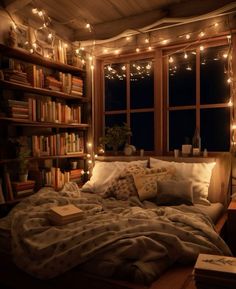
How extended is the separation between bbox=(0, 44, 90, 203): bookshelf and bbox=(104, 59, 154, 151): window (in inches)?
14.6

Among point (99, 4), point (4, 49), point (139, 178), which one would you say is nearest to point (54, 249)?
point (139, 178)

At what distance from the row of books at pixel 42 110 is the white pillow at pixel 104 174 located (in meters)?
0.82

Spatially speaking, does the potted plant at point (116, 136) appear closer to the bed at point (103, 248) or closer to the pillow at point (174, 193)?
the pillow at point (174, 193)

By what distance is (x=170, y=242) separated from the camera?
4.71 feet

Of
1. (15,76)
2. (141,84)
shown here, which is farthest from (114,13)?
(15,76)

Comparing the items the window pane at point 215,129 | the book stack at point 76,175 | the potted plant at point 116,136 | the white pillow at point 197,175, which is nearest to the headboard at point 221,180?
the white pillow at point 197,175

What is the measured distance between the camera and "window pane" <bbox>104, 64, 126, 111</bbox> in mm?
3904

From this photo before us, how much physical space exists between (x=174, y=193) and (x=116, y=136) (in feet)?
4.59

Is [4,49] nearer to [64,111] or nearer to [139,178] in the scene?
[64,111]

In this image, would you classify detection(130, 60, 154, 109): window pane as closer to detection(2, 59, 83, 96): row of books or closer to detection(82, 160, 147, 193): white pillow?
detection(2, 59, 83, 96): row of books

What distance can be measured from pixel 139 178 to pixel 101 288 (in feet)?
4.70

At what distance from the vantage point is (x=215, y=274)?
1179mm

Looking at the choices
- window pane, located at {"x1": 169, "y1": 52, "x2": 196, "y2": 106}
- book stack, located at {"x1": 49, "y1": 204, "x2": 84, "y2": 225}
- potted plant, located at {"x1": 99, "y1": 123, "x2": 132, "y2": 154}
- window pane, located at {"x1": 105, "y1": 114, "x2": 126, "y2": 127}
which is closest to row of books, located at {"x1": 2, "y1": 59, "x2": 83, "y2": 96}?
window pane, located at {"x1": 105, "y1": 114, "x2": 126, "y2": 127}

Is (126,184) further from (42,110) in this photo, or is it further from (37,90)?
(37,90)
